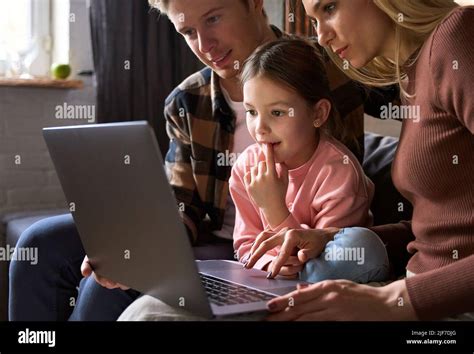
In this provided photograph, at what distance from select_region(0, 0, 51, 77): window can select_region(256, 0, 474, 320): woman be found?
1.04 metres

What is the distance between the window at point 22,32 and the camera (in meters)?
1.78

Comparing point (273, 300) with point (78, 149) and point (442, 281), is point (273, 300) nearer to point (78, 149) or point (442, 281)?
point (442, 281)

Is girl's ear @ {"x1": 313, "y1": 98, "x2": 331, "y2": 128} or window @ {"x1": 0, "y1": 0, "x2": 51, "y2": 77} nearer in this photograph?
girl's ear @ {"x1": 313, "y1": 98, "x2": 331, "y2": 128}

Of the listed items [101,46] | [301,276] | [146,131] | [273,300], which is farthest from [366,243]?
[101,46]

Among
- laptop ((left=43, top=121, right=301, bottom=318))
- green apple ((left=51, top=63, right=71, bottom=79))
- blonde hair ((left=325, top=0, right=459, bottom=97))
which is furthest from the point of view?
green apple ((left=51, top=63, right=71, bottom=79))

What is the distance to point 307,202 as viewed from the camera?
3.69 ft

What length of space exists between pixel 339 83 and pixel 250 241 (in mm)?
361

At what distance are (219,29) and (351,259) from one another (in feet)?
1.91

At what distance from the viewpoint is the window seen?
1779 mm

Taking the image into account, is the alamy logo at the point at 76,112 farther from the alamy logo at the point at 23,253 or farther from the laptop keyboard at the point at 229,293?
the laptop keyboard at the point at 229,293

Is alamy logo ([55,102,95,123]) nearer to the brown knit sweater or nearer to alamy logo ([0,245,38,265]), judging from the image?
alamy logo ([0,245,38,265])

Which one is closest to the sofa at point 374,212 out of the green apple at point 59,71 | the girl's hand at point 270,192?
the girl's hand at point 270,192

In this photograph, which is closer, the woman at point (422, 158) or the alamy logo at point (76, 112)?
the woman at point (422, 158)

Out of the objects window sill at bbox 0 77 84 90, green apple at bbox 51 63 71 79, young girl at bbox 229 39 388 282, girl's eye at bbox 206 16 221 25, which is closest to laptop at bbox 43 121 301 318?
young girl at bbox 229 39 388 282
